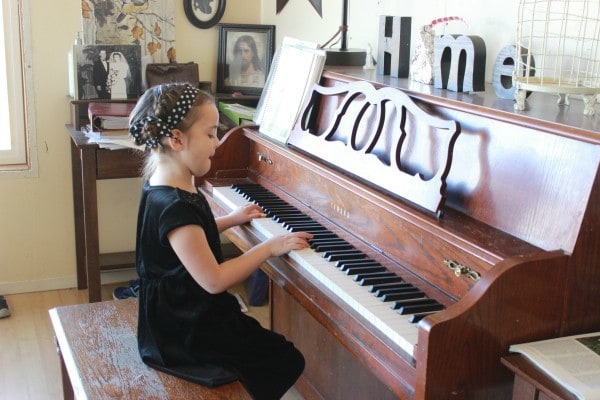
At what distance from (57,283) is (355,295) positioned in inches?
95.4

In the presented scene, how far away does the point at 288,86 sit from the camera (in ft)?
8.45

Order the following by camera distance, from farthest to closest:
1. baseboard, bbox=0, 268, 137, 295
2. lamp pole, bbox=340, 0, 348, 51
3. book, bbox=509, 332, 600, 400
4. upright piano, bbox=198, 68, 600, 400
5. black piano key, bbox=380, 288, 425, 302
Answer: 1. baseboard, bbox=0, 268, 137, 295
2. lamp pole, bbox=340, 0, 348, 51
3. black piano key, bbox=380, 288, 425, 302
4. upright piano, bbox=198, 68, 600, 400
5. book, bbox=509, 332, 600, 400

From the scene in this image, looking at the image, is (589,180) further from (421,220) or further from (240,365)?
(240,365)

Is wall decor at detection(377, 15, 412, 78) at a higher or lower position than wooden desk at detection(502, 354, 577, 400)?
higher

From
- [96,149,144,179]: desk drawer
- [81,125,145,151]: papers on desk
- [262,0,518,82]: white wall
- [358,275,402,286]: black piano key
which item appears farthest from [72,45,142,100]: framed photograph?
[358,275,402,286]: black piano key

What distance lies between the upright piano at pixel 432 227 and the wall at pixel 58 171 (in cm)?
109

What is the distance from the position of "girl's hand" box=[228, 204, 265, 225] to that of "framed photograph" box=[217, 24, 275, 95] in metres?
1.52

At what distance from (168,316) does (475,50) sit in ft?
3.32

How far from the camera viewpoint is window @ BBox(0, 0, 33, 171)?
3389mm

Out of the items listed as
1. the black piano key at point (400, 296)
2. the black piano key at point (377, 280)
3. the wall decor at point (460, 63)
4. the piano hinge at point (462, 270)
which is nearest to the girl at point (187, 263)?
the black piano key at point (377, 280)

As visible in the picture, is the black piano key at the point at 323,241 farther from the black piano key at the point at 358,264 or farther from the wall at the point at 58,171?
the wall at the point at 58,171

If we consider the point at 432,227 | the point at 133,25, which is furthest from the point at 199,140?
the point at 133,25

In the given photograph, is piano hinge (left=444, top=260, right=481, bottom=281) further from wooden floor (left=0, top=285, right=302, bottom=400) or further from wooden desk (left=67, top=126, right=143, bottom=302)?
wooden desk (left=67, top=126, right=143, bottom=302)

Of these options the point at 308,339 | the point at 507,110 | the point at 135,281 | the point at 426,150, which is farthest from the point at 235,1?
the point at 507,110
